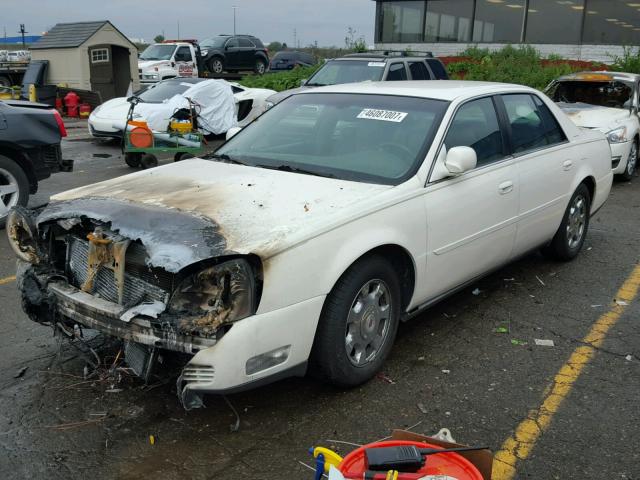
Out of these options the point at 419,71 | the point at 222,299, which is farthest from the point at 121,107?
the point at 222,299

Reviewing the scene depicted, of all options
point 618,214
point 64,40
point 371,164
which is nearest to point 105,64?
point 64,40

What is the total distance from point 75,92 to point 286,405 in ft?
57.0

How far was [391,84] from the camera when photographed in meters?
4.83

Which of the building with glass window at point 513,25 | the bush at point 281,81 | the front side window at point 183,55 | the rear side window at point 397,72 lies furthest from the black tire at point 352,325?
the front side window at point 183,55

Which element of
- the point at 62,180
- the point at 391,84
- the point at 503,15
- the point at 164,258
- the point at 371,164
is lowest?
the point at 62,180

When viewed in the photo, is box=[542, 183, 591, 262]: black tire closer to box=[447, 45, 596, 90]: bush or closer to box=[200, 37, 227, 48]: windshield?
box=[447, 45, 596, 90]: bush

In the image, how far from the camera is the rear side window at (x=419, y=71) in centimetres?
1189

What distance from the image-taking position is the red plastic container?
7.28 ft

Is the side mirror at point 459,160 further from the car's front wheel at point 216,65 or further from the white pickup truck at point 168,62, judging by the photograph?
the car's front wheel at point 216,65

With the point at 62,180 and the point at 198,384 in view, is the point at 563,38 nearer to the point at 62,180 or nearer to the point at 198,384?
the point at 62,180

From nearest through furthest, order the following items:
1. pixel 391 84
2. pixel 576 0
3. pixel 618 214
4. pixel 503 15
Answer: pixel 391 84 → pixel 618 214 → pixel 576 0 → pixel 503 15

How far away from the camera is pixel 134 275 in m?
3.20

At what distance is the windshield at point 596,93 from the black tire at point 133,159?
276 inches

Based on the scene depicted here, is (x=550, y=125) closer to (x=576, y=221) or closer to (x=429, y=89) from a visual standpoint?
(x=576, y=221)
